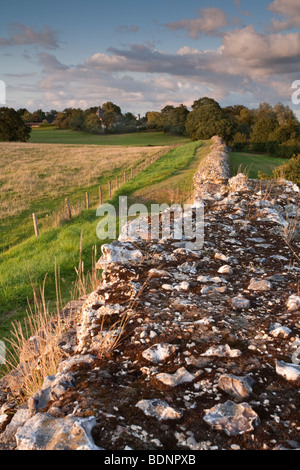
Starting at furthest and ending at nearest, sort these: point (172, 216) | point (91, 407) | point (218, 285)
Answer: point (172, 216) < point (218, 285) < point (91, 407)

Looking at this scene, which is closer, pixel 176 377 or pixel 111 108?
pixel 176 377

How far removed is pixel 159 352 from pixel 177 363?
0.57 ft

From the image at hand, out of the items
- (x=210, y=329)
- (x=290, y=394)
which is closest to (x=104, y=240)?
(x=210, y=329)

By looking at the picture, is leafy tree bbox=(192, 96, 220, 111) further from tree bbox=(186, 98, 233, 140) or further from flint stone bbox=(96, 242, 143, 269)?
flint stone bbox=(96, 242, 143, 269)

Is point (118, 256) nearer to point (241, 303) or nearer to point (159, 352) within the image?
point (241, 303)

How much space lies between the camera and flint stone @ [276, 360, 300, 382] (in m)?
2.21

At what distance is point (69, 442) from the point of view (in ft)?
5.77

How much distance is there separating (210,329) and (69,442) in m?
1.44

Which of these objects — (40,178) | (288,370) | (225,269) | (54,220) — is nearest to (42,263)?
(54,220)

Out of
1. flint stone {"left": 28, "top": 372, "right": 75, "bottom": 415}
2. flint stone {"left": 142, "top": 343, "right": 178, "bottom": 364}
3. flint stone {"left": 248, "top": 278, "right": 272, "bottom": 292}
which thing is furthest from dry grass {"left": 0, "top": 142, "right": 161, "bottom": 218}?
flint stone {"left": 142, "top": 343, "right": 178, "bottom": 364}

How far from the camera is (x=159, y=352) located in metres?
2.54

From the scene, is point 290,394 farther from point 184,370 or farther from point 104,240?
point 104,240

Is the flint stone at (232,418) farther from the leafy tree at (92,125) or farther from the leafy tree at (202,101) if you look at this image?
the leafy tree at (92,125)

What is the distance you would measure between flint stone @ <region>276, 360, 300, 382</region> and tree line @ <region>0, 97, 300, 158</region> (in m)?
53.4
